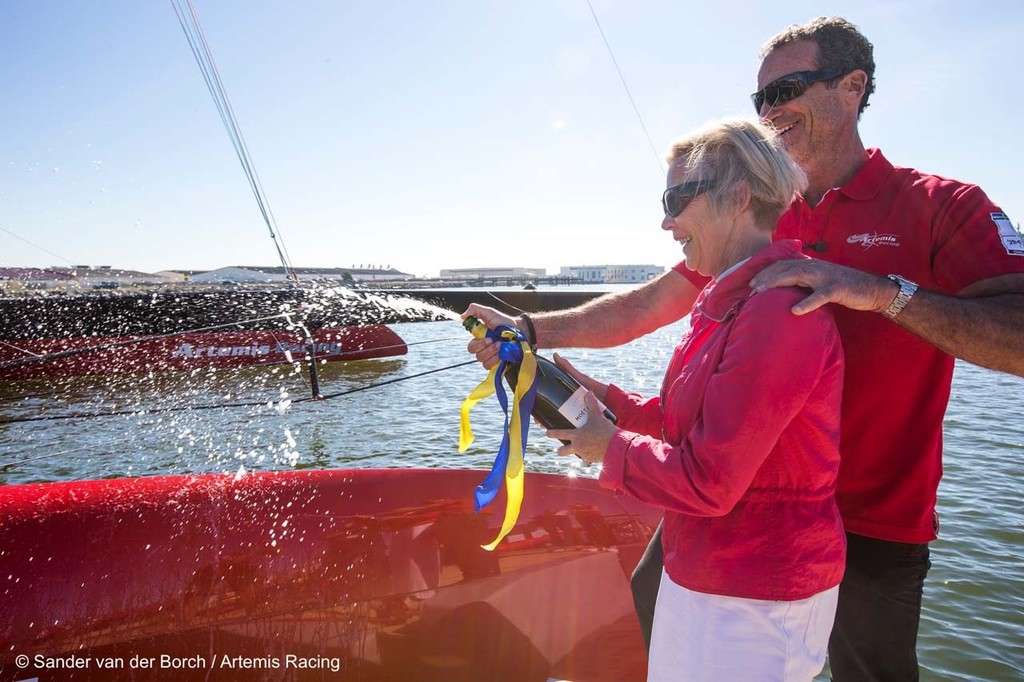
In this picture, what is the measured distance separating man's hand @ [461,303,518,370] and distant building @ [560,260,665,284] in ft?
520

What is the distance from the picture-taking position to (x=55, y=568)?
102 inches

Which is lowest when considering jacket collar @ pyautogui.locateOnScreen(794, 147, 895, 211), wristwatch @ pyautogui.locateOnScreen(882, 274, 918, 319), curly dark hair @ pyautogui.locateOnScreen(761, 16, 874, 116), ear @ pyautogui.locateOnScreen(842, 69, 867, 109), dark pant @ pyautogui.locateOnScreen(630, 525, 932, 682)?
dark pant @ pyautogui.locateOnScreen(630, 525, 932, 682)

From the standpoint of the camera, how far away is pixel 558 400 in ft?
5.93

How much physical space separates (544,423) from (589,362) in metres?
18.1

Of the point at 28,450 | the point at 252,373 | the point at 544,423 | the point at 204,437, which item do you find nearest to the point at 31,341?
the point at 252,373

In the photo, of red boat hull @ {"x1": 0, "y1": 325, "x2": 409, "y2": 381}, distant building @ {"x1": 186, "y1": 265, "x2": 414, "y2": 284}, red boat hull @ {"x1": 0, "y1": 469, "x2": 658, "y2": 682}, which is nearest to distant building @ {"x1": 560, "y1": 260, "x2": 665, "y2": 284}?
distant building @ {"x1": 186, "y1": 265, "x2": 414, "y2": 284}

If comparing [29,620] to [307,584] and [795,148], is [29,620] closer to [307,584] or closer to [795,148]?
[307,584]

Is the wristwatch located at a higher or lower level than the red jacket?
higher

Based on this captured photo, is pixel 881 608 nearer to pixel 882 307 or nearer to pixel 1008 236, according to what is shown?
pixel 882 307

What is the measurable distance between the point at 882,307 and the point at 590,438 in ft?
2.67

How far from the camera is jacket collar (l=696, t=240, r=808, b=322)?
4.95 ft

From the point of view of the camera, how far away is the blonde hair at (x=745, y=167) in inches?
61.3


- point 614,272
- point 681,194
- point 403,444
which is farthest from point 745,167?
point 614,272

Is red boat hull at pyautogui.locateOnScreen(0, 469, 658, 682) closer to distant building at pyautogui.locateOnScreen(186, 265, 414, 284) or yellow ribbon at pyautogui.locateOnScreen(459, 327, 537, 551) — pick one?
yellow ribbon at pyautogui.locateOnScreen(459, 327, 537, 551)
